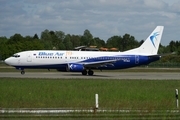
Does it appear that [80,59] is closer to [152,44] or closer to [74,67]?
[74,67]

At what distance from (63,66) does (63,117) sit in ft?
116

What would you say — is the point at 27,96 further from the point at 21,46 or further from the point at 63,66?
the point at 21,46

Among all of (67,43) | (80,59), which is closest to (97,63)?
(80,59)

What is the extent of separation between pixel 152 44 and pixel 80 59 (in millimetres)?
9955

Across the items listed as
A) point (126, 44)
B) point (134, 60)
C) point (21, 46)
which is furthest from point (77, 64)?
point (126, 44)

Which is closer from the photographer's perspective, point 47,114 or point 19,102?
point 47,114

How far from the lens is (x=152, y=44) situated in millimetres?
53562

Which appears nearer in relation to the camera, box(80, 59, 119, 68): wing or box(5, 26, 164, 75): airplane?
box(5, 26, 164, 75): airplane

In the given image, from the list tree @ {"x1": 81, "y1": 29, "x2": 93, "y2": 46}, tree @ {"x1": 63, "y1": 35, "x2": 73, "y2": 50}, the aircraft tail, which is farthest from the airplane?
tree @ {"x1": 81, "y1": 29, "x2": 93, "y2": 46}

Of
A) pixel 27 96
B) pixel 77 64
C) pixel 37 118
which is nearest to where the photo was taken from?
pixel 37 118

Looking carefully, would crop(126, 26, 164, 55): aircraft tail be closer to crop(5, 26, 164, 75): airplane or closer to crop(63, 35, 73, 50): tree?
crop(5, 26, 164, 75): airplane

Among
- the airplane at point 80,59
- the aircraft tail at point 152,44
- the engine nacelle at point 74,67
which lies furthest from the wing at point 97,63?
the aircraft tail at point 152,44

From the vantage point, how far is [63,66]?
48.9 metres

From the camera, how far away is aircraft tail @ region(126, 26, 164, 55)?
173ft
